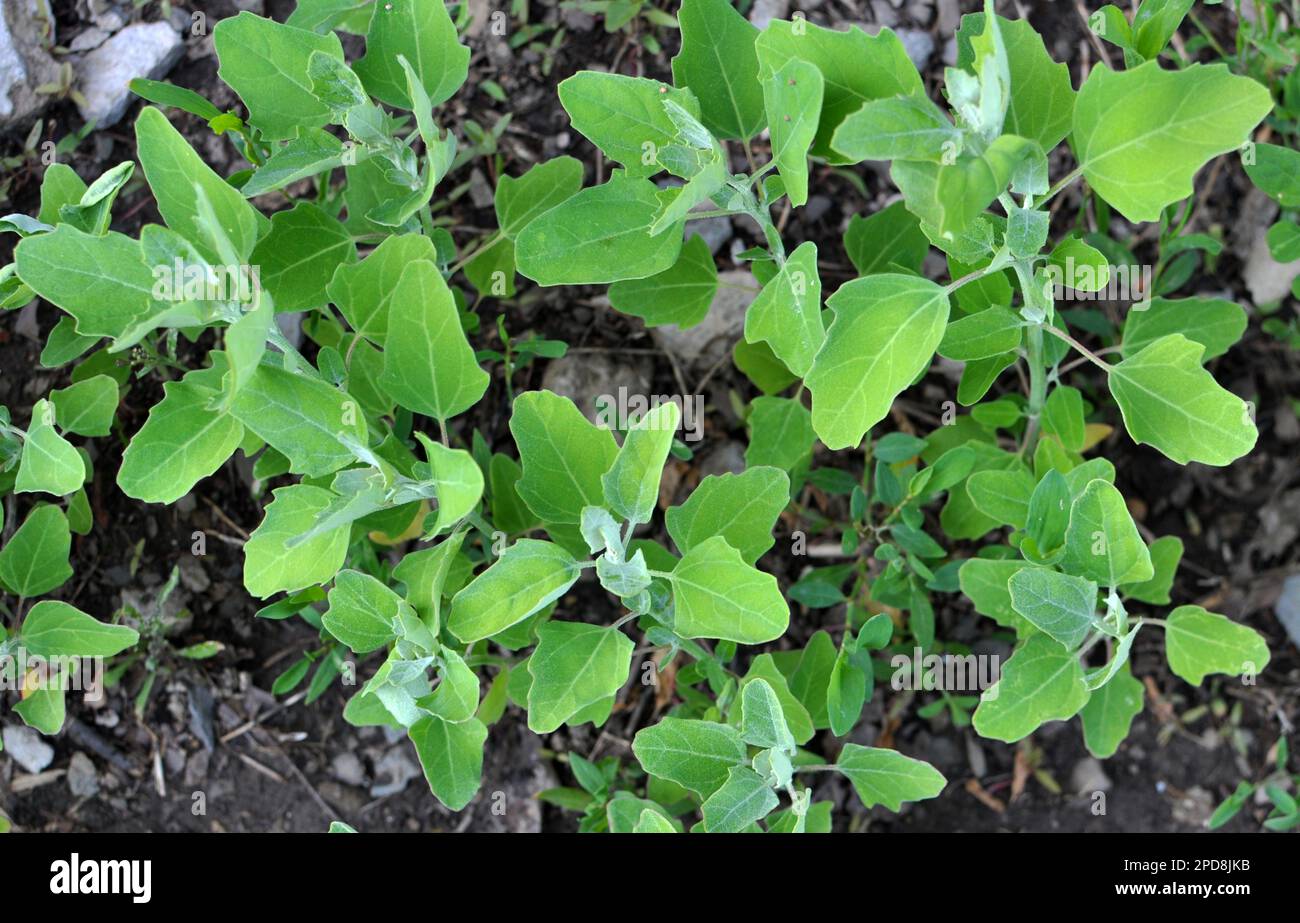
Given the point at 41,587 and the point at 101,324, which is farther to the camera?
the point at 41,587

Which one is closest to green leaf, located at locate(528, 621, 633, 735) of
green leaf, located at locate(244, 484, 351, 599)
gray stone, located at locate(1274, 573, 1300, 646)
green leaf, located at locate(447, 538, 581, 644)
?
green leaf, located at locate(447, 538, 581, 644)

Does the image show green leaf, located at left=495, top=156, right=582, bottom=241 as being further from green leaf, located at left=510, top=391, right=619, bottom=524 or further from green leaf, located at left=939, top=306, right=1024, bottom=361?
green leaf, located at left=939, top=306, right=1024, bottom=361

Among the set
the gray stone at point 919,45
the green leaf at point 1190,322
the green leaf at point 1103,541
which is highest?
the gray stone at point 919,45

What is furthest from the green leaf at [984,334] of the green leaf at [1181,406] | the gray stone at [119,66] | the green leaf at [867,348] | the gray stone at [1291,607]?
the gray stone at [119,66]

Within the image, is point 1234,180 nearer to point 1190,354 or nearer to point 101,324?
point 1190,354

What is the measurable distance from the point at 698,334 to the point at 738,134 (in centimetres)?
101

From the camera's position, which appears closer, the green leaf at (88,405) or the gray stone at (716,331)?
the green leaf at (88,405)

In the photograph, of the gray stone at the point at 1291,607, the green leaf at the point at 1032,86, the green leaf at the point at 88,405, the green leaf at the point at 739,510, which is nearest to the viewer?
the green leaf at the point at 1032,86

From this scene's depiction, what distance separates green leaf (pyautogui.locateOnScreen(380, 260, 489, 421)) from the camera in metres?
2.04

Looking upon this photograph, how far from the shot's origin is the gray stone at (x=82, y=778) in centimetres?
309

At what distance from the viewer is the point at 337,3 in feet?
7.91

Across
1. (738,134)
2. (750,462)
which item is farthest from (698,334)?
(738,134)

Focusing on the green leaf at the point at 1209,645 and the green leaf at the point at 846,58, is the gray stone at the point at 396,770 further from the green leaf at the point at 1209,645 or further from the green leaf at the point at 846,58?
the green leaf at the point at 846,58

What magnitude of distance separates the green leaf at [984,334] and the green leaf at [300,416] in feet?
3.83
